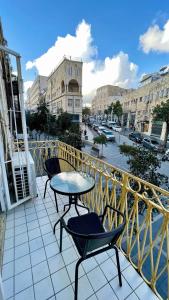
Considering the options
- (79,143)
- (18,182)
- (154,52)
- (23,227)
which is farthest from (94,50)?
(23,227)

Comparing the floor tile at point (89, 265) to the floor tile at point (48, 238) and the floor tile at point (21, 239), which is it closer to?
the floor tile at point (48, 238)

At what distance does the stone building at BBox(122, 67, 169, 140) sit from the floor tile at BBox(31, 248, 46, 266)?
64.9 ft

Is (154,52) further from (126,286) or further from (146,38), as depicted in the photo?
(126,286)

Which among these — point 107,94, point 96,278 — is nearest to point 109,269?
point 96,278

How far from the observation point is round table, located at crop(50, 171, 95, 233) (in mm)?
1762

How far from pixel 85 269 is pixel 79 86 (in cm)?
2322

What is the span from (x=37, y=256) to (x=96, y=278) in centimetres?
69

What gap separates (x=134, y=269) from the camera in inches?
58.1

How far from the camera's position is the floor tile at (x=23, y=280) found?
1291 millimetres

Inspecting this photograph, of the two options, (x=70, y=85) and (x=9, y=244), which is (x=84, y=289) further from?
(x=70, y=85)

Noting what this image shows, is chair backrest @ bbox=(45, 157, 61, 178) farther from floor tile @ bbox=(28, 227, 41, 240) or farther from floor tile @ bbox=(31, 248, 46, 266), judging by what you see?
floor tile @ bbox=(31, 248, 46, 266)

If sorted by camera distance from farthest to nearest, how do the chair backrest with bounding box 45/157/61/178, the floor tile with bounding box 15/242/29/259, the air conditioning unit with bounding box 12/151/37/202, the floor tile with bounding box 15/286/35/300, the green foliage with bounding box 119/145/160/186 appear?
the green foliage with bounding box 119/145/160/186
the chair backrest with bounding box 45/157/61/178
the air conditioning unit with bounding box 12/151/37/202
the floor tile with bounding box 15/242/29/259
the floor tile with bounding box 15/286/35/300

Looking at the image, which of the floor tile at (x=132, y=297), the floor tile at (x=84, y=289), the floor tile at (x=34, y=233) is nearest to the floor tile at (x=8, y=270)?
the floor tile at (x=34, y=233)

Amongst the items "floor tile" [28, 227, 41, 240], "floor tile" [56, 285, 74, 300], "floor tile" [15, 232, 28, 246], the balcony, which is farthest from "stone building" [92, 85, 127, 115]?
"floor tile" [56, 285, 74, 300]
